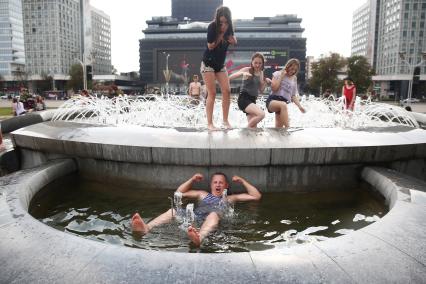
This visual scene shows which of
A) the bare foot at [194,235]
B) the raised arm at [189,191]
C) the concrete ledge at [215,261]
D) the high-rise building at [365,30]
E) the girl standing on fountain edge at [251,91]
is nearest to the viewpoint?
the concrete ledge at [215,261]

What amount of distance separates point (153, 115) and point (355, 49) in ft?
490

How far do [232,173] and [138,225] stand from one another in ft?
5.12

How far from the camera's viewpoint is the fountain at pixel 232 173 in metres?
2.05

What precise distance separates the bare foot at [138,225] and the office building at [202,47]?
344ft

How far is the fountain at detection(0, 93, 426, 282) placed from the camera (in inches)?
80.7

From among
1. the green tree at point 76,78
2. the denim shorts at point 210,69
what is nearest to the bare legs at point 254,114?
the denim shorts at point 210,69

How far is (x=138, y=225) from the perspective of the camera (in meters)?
3.24

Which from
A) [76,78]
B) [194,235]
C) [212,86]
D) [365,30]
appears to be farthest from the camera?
[365,30]

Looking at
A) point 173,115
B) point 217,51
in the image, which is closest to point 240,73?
point 217,51

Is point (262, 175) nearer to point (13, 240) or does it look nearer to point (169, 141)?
point (169, 141)

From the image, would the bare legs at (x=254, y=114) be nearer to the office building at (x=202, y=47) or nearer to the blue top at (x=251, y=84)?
the blue top at (x=251, y=84)

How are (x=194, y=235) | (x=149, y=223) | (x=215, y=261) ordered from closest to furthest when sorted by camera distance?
1. (x=215, y=261)
2. (x=194, y=235)
3. (x=149, y=223)

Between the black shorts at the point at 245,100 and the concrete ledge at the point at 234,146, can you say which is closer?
the concrete ledge at the point at 234,146

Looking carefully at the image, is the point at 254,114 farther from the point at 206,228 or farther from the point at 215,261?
the point at 215,261
